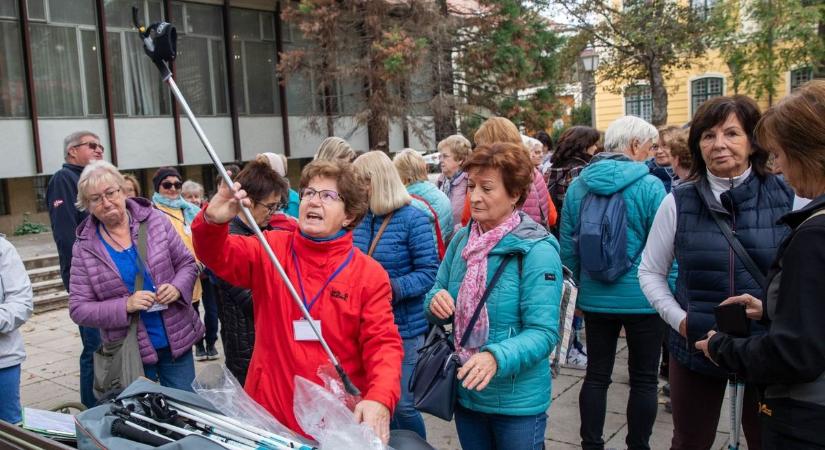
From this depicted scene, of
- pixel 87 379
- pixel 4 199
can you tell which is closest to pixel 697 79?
pixel 4 199

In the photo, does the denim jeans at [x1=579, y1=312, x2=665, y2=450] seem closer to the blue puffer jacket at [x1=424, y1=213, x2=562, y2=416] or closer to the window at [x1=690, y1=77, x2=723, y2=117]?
the blue puffer jacket at [x1=424, y1=213, x2=562, y2=416]

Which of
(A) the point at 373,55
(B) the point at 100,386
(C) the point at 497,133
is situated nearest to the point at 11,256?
(B) the point at 100,386

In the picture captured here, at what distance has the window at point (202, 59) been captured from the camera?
54.4 feet

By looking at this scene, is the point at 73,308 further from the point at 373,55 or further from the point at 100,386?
the point at 373,55

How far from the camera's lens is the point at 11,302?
3.44 metres

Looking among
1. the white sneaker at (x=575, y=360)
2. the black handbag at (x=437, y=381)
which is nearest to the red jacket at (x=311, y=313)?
the black handbag at (x=437, y=381)

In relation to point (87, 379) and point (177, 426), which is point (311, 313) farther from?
point (87, 379)

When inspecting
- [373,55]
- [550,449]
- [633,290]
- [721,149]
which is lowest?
[550,449]

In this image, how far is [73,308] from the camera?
3557 mm

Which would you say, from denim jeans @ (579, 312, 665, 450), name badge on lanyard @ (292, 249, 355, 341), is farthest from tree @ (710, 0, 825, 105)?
name badge on lanyard @ (292, 249, 355, 341)

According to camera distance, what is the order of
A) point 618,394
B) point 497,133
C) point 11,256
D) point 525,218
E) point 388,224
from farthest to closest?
point 618,394 → point 497,133 → point 388,224 → point 11,256 → point 525,218

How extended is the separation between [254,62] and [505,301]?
17.0 metres

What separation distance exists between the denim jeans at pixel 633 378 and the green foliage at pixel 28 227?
1436 cm

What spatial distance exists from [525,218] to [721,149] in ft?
2.92
